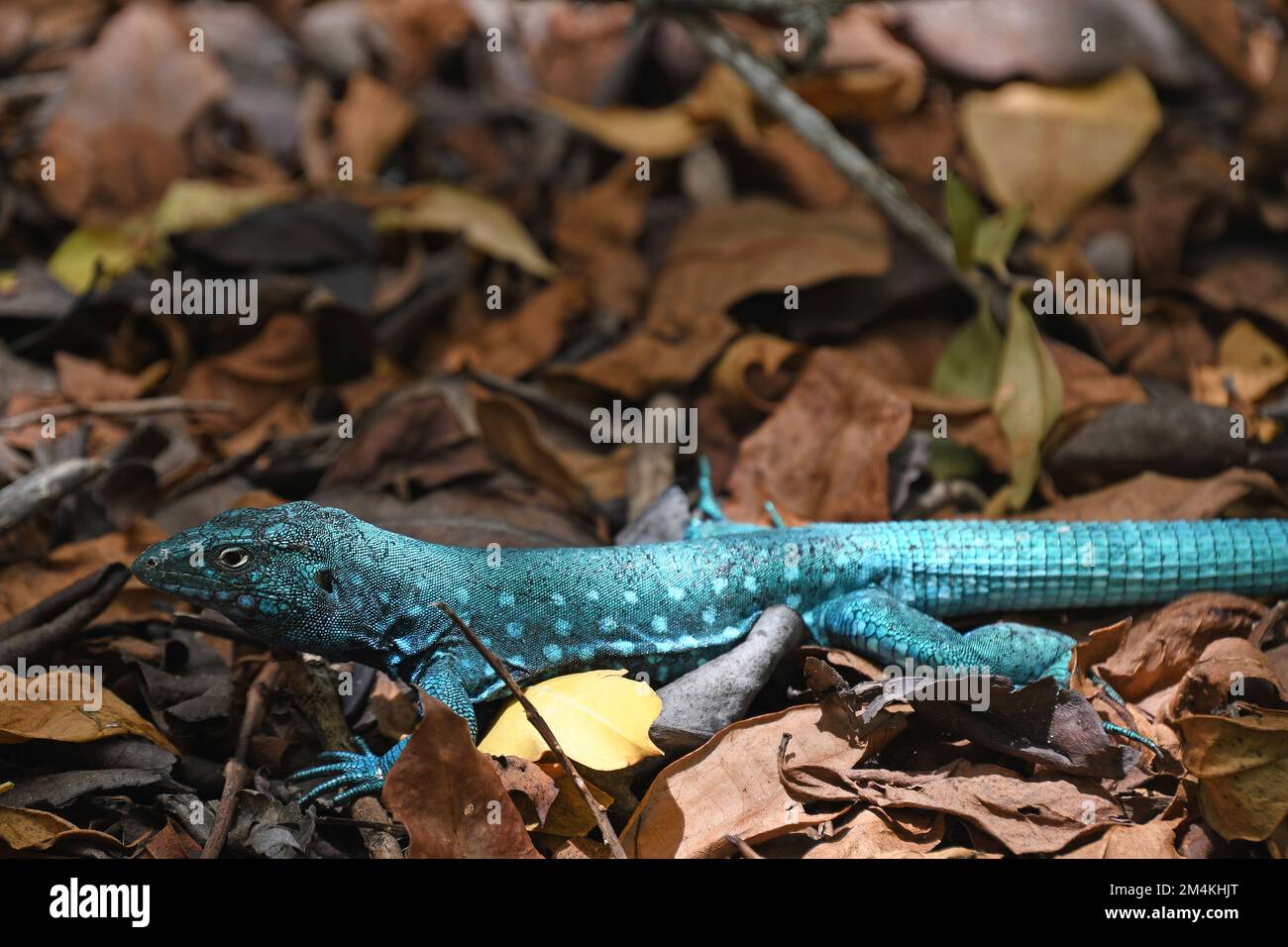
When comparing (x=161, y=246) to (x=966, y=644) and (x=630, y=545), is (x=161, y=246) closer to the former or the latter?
(x=630, y=545)

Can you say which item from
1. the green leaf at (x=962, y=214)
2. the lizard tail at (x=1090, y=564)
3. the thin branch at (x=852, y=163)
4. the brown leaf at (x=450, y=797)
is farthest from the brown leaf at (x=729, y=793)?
the thin branch at (x=852, y=163)

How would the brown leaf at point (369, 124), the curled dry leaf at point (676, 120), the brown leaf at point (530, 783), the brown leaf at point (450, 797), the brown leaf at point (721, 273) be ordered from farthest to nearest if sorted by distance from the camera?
the brown leaf at point (369, 124)
the curled dry leaf at point (676, 120)
the brown leaf at point (721, 273)
the brown leaf at point (530, 783)
the brown leaf at point (450, 797)

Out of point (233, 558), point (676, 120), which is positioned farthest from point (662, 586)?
point (676, 120)

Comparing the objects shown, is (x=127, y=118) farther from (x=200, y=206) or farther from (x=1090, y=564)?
(x=1090, y=564)

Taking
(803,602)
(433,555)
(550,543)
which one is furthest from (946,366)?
(433,555)

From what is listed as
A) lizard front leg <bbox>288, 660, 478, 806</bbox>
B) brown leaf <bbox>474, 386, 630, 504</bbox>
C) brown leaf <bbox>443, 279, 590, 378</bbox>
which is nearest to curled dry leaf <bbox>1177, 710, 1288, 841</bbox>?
lizard front leg <bbox>288, 660, 478, 806</bbox>

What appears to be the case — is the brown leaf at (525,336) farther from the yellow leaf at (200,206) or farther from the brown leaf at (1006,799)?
the brown leaf at (1006,799)

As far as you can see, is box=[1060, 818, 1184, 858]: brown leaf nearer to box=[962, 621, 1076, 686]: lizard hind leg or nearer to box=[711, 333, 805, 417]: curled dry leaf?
box=[962, 621, 1076, 686]: lizard hind leg
